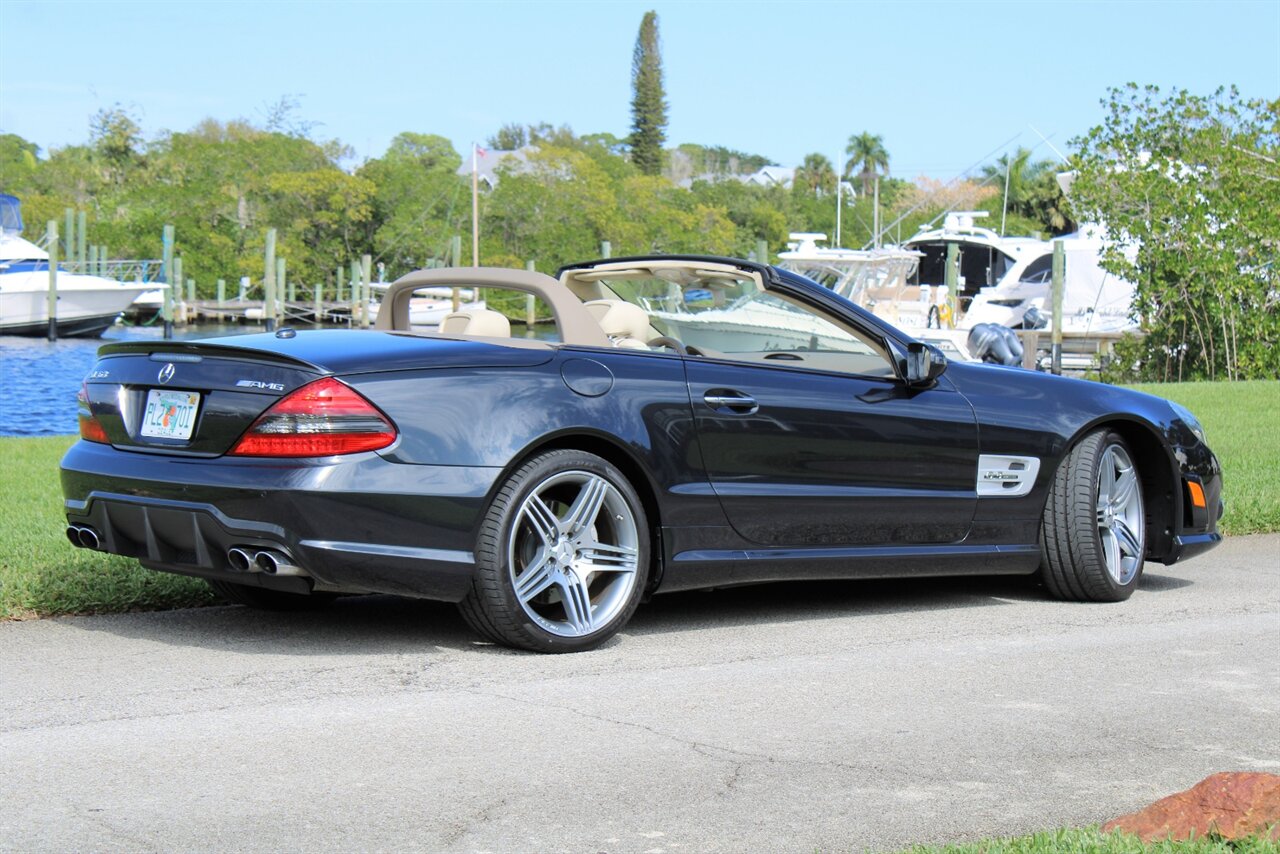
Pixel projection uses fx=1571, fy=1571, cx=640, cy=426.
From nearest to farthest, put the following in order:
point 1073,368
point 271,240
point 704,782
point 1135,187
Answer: point 704,782, point 1135,187, point 1073,368, point 271,240

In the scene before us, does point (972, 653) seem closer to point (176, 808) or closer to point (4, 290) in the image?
point (176, 808)

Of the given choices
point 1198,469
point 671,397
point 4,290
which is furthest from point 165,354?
point 4,290

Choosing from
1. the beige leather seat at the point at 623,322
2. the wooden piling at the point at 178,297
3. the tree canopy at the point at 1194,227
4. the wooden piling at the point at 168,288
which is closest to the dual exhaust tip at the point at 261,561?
the beige leather seat at the point at 623,322

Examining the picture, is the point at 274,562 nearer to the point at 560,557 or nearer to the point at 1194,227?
the point at 560,557

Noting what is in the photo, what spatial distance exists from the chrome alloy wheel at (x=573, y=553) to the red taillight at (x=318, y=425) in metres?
0.59

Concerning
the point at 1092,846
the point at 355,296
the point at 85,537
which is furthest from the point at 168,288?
the point at 1092,846

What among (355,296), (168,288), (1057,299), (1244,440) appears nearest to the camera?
(1244,440)

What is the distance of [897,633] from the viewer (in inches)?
239

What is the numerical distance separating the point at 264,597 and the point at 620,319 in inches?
70.1

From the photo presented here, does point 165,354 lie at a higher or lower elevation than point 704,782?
higher

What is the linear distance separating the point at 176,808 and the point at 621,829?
103cm

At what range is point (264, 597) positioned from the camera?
615cm

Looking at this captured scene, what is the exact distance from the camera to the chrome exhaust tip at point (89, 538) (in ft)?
17.8

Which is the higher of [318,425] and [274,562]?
[318,425]
